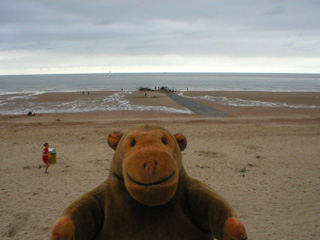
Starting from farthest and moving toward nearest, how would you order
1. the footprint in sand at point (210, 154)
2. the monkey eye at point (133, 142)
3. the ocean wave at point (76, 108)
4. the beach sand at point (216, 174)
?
the ocean wave at point (76, 108) < the footprint in sand at point (210, 154) < the beach sand at point (216, 174) < the monkey eye at point (133, 142)

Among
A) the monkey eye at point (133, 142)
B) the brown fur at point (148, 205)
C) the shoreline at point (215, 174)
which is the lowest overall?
the shoreline at point (215, 174)

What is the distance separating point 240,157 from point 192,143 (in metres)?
2.71

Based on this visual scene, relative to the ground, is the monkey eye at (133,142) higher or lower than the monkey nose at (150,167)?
higher

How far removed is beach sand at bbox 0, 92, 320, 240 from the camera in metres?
5.79

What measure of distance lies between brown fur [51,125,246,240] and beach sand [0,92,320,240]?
139 inches

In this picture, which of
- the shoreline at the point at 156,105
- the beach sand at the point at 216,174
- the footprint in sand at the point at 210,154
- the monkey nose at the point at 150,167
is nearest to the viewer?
the monkey nose at the point at 150,167

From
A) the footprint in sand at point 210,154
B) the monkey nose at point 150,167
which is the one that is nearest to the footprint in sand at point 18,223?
the monkey nose at point 150,167

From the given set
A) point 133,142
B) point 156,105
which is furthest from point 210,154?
point 156,105

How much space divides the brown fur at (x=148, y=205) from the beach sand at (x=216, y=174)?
3.53 metres

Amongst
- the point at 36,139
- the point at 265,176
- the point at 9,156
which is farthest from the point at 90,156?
the point at 265,176

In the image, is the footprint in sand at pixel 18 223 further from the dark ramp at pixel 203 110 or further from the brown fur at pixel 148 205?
the dark ramp at pixel 203 110

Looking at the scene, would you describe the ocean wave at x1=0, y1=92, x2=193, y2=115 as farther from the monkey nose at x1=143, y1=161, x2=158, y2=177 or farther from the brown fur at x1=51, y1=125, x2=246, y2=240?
the monkey nose at x1=143, y1=161, x2=158, y2=177

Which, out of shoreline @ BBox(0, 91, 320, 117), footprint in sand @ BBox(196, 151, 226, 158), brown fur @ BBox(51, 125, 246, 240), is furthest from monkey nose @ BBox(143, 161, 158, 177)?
shoreline @ BBox(0, 91, 320, 117)

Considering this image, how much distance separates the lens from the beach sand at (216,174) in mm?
5785
